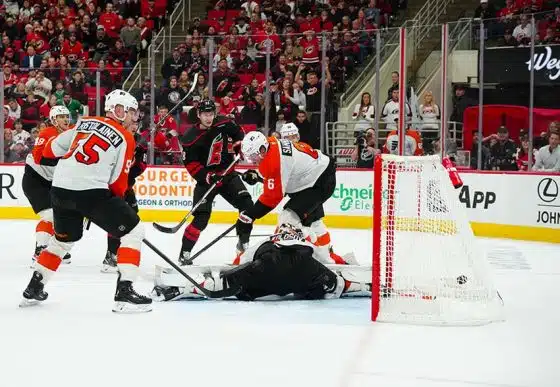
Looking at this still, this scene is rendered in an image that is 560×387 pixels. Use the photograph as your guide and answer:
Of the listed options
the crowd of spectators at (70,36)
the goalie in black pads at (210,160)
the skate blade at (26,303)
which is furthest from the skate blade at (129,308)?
the crowd of spectators at (70,36)

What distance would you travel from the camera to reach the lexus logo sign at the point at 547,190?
10.4m

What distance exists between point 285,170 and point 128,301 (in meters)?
1.51

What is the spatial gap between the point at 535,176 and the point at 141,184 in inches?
198

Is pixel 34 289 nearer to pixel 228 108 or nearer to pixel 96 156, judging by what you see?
pixel 96 156

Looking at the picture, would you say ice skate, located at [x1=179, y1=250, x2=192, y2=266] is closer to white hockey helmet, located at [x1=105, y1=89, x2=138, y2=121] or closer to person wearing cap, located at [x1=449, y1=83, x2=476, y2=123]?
white hockey helmet, located at [x1=105, y1=89, x2=138, y2=121]

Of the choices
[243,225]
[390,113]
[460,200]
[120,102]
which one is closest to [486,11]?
[390,113]

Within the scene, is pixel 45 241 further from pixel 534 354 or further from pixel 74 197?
pixel 534 354

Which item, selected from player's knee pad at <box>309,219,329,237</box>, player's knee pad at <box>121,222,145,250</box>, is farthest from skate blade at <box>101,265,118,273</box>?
player's knee pad at <box>121,222,145,250</box>

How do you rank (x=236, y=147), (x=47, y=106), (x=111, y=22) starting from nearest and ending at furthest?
(x=236, y=147)
(x=47, y=106)
(x=111, y=22)

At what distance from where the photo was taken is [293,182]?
6770 millimetres

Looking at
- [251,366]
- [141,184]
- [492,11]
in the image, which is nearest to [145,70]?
[141,184]

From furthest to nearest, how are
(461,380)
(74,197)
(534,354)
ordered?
(74,197) → (534,354) → (461,380)

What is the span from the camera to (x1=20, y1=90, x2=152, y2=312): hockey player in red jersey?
17.9ft

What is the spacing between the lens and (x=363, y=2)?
15.1 m
